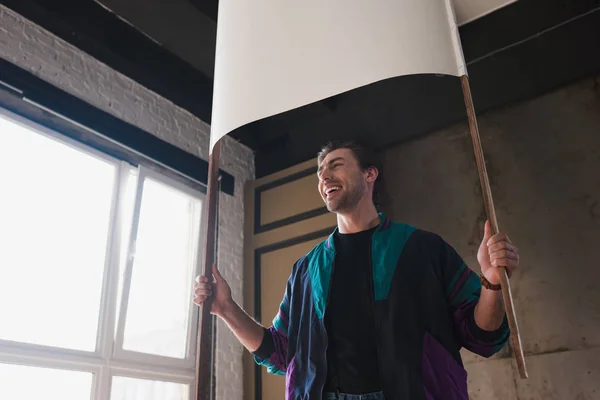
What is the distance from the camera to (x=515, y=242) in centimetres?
285

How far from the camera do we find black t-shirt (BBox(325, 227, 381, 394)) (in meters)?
1.46

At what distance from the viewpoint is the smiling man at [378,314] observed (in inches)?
55.2

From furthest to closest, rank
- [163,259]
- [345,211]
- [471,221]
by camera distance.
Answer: [163,259] < [471,221] < [345,211]

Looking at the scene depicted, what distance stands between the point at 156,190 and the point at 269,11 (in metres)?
1.88

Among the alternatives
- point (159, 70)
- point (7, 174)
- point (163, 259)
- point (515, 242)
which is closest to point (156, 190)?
point (163, 259)

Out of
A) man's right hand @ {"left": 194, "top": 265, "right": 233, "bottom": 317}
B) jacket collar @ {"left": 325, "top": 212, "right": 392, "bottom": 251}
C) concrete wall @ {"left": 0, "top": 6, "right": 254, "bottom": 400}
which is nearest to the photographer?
man's right hand @ {"left": 194, "top": 265, "right": 233, "bottom": 317}

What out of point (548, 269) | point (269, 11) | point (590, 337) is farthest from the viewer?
point (548, 269)

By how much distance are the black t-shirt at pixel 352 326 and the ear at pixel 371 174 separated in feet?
1.08

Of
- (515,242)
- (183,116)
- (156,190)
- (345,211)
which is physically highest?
(183,116)

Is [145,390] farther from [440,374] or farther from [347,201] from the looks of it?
[440,374]

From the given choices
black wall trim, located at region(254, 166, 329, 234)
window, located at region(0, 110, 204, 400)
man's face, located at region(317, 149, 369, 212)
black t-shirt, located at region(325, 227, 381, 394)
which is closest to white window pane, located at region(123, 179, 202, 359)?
window, located at region(0, 110, 204, 400)

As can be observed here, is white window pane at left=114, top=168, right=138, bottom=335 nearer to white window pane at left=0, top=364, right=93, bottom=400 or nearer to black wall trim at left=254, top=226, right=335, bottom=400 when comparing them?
white window pane at left=0, top=364, right=93, bottom=400

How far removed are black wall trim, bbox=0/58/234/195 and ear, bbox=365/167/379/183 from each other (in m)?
1.60

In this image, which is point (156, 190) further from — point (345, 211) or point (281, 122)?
point (345, 211)
